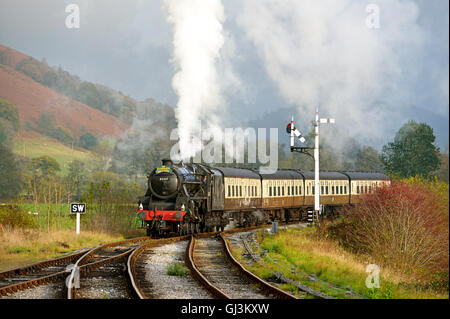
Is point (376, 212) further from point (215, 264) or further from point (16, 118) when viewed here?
point (16, 118)

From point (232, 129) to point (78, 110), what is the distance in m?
61.7

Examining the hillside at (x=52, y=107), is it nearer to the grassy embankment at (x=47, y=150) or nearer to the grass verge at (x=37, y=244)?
the grassy embankment at (x=47, y=150)

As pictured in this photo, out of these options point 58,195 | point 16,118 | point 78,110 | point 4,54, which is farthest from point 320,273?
point 4,54

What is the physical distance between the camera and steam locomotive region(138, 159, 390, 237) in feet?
85.3

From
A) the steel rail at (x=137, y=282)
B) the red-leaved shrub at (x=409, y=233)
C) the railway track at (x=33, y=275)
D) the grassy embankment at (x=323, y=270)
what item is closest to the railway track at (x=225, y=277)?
the steel rail at (x=137, y=282)

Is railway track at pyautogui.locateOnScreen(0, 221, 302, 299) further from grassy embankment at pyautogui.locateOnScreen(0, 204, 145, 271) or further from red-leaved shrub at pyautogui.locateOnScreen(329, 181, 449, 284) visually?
red-leaved shrub at pyautogui.locateOnScreen(329, 181, 449, 284)

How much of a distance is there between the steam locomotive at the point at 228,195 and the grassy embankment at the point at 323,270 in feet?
13.6

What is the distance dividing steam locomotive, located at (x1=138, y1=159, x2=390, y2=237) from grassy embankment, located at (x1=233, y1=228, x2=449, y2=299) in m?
4.16

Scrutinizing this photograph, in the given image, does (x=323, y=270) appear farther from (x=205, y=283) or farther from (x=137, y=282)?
(x=137, y=282)

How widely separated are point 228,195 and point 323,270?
1554cm

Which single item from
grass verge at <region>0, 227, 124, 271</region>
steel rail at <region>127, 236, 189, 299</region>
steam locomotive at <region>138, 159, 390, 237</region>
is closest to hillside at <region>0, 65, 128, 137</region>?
steam locomotive at <region>138, 159, 390, 237</region>

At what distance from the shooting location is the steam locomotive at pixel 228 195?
26.0m

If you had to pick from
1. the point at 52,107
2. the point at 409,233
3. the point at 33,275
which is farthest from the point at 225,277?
the point at 52,107

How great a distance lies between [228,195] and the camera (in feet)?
104
